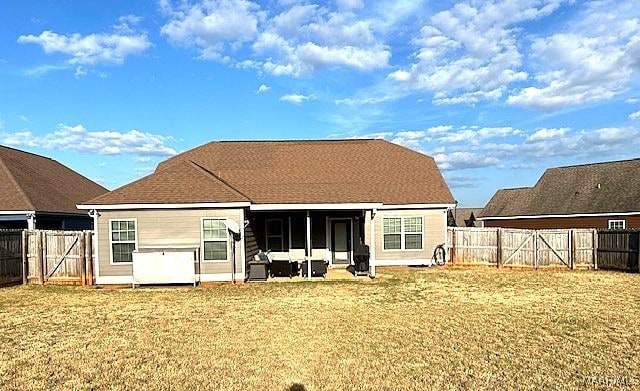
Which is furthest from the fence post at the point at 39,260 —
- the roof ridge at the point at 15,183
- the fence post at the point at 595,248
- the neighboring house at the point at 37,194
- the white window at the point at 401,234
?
the fence post at the point at 595,248

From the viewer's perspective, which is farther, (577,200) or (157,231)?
(577,200)

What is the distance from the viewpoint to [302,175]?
19812 mm

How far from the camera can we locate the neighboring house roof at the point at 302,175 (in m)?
15.3

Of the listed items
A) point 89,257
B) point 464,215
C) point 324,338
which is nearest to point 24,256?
point 89,257

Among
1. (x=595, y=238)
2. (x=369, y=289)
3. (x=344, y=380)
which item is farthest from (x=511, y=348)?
(x=595, y=238)

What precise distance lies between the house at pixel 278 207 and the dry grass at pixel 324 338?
1.90 meters

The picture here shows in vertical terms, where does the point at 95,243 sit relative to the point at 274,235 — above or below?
above

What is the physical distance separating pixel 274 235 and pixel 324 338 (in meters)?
11.6

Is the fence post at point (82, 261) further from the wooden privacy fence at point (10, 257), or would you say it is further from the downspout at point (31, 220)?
the downspout at point (31, 220)

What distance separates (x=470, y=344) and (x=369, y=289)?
6044mm

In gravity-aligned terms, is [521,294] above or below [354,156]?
below

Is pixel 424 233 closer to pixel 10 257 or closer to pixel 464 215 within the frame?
pixel 10 257

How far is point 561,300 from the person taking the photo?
11461 millimetres

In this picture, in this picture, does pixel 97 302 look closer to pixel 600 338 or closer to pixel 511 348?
pixel 511 348
